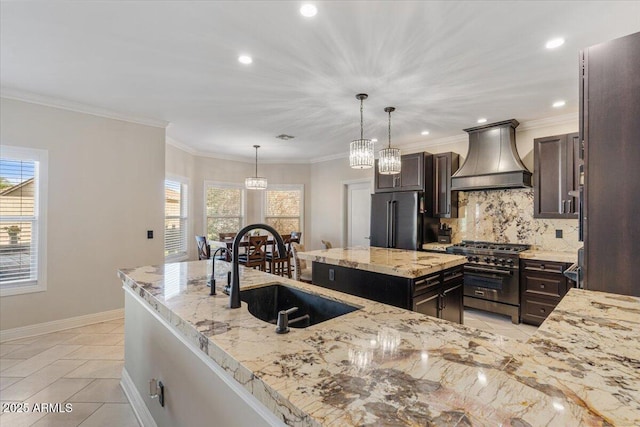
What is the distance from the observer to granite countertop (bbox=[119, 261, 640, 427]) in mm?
632

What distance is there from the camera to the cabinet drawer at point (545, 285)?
3.42m

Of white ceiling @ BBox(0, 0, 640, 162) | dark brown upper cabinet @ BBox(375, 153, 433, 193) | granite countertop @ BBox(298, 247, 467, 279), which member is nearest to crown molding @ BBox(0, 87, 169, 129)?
white ceiling @ BBox(0, 0, 640, 162)

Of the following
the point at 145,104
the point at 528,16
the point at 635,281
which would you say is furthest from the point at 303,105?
the point at 635,281

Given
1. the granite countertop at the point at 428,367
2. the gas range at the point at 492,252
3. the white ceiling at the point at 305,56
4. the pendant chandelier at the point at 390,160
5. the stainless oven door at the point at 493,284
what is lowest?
the stainless oven door at the point at 493,284

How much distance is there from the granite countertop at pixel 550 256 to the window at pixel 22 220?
18.5 feet

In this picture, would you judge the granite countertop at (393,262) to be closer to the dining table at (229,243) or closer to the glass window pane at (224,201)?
the dining table at (229,243)

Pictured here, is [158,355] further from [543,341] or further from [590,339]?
[590,339]

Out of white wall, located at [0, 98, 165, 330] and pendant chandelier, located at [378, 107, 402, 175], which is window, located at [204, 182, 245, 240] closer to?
white wall, located at [0, 98, 165, 330]

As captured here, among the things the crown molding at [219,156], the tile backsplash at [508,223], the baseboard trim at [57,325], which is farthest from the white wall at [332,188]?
the baseboard trim at [57,325]

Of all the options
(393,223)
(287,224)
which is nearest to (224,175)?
(287,224)

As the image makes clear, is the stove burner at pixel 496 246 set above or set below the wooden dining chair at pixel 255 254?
above

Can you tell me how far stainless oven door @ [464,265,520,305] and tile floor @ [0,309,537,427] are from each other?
37cm

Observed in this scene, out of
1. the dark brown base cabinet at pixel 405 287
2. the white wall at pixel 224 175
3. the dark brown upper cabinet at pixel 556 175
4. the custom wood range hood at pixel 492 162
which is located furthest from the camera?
the white wall at pixel 224 175

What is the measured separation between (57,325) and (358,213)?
4.91 meters
